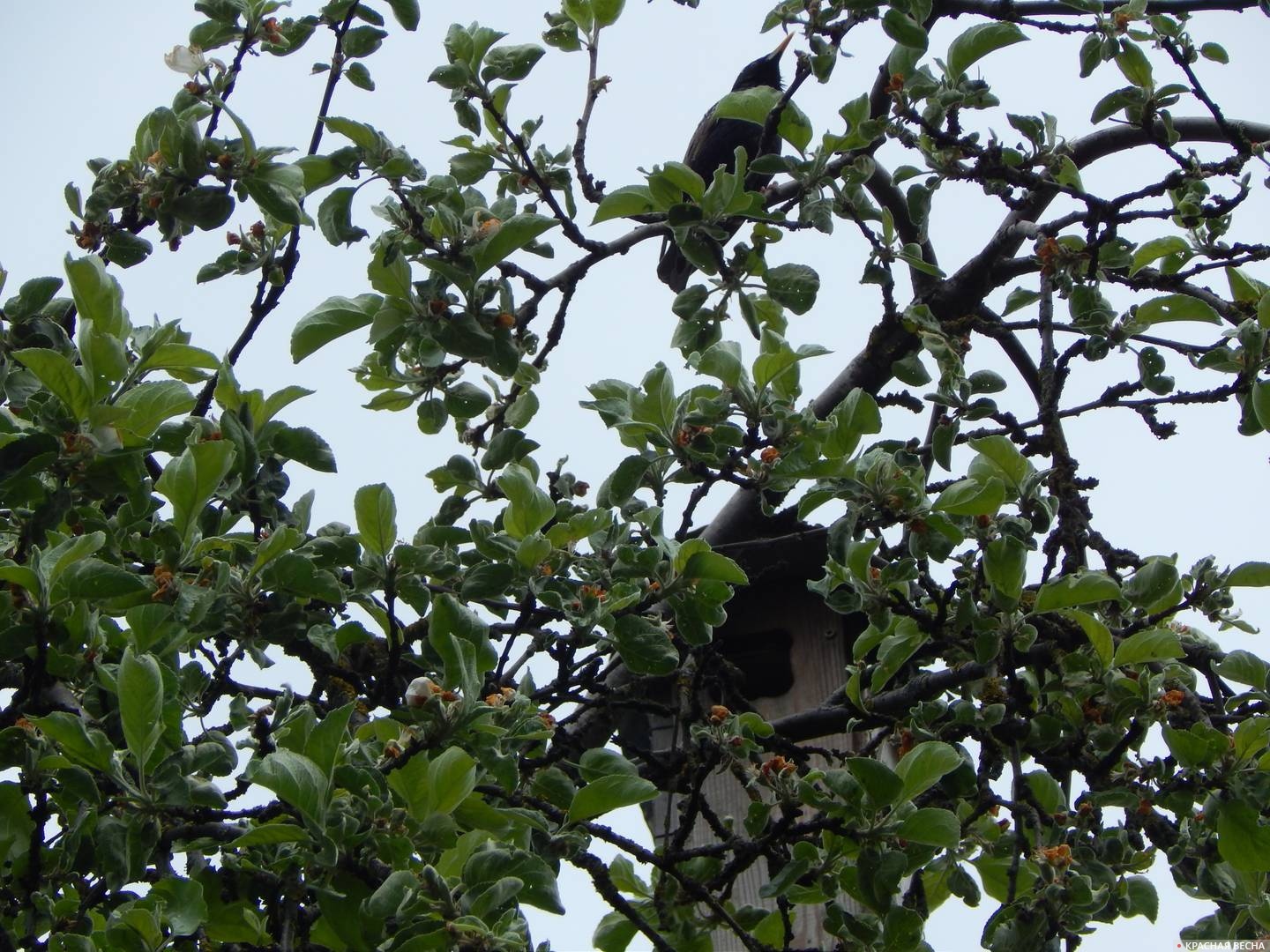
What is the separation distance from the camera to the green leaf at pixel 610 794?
165cm

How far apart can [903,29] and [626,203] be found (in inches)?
24.1

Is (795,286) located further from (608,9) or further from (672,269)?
(672,269)

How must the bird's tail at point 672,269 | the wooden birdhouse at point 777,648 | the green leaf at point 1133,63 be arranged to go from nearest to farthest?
the green leaf at point 1133,63 < the wooden birdhouse at point 777,648 < the bird's tail at point 672,269

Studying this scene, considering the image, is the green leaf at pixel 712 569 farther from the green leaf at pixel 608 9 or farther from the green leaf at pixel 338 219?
the green leaf at pixel 608 9

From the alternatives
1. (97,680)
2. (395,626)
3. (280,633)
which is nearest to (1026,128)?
(395,626)

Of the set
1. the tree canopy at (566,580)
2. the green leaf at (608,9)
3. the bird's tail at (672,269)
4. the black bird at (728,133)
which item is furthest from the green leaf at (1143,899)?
the black bird at (728,133)

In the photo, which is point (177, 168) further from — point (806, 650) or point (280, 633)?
point (806, 650)

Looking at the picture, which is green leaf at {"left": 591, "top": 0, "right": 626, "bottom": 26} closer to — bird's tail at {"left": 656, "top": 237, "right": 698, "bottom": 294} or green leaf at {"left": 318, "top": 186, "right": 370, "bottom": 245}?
green leaf at {"left": 318, "top": 186, "right": 370, "bottom": 245}

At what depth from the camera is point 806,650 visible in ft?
9.62

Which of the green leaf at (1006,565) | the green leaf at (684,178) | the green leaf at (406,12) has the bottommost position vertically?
the green leaf at (1006,565)

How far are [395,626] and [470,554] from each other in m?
0.23

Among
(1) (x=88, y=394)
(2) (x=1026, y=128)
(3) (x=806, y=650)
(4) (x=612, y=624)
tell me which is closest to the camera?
(1) (x=88, y=394)

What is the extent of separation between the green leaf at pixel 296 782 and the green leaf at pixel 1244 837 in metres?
1.30

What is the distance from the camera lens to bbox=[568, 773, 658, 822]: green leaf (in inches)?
64.9
